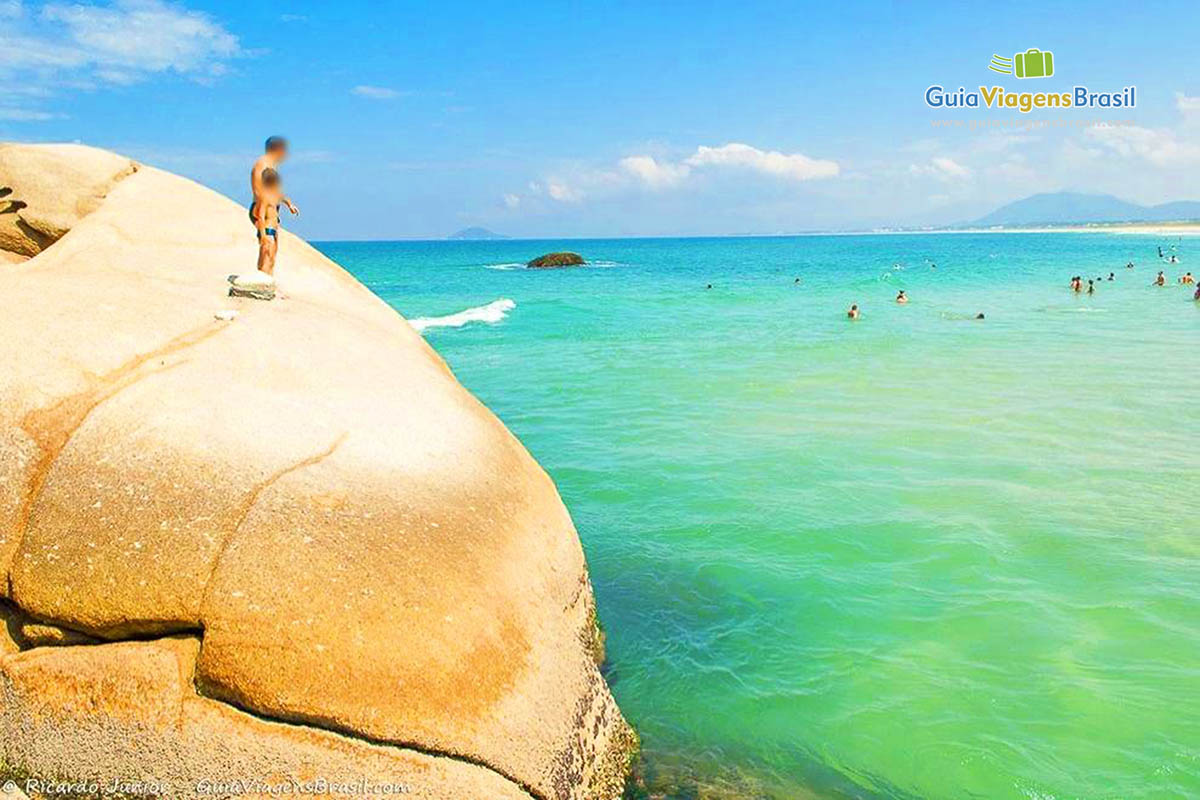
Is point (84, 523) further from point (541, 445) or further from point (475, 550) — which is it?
point (541, 445)

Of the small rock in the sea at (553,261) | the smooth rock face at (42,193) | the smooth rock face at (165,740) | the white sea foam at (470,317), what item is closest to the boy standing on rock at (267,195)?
the smooth rock face at (42,193)

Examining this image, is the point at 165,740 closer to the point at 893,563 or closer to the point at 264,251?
the point at 264,251

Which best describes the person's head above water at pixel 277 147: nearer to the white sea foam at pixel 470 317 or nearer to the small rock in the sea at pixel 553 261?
the white sea foam at pixel 470 317

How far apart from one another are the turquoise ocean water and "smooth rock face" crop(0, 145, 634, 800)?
1.44 m

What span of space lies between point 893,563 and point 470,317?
25921 mm

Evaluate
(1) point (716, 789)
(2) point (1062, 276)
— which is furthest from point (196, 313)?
(2) point (1062, 276)

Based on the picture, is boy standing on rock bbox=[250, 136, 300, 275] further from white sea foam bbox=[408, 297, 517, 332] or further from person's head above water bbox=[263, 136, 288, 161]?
white sea foam bbox=[408, 297, 517, 332]

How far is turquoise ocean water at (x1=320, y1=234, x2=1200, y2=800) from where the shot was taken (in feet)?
17.3

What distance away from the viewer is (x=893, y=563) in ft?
25.7

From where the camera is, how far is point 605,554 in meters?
8.05

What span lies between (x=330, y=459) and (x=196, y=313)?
5.65 ft

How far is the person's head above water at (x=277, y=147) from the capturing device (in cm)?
656

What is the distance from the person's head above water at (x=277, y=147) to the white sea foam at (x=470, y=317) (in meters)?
21.8

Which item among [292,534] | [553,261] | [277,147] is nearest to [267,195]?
[277,147]
